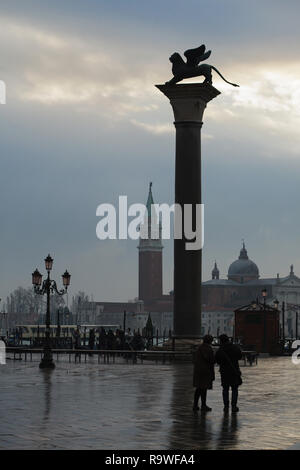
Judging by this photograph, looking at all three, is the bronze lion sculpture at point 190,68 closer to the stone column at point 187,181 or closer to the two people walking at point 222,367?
the stone column at point 187,181

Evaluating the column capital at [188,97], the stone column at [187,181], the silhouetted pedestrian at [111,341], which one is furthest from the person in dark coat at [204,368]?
the silhouetted pedestrian at [111,341]

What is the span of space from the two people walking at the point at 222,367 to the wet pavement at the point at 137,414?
0.43 meters

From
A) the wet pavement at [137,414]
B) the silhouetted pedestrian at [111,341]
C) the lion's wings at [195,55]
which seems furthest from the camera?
the silhouetted pedestrian at [111,341]

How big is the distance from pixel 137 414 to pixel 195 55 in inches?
1088

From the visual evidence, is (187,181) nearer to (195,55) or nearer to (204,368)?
(195,55)

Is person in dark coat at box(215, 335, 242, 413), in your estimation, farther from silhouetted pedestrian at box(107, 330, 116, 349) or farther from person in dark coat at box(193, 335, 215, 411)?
silhouetted pedestrian at box(107, 330, 116, 349)

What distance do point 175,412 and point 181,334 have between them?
23.2 meters

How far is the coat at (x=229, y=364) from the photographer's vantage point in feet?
63.7

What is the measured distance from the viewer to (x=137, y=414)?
1889 centimetres

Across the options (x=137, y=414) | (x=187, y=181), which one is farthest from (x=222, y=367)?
(x=187, y=181)
